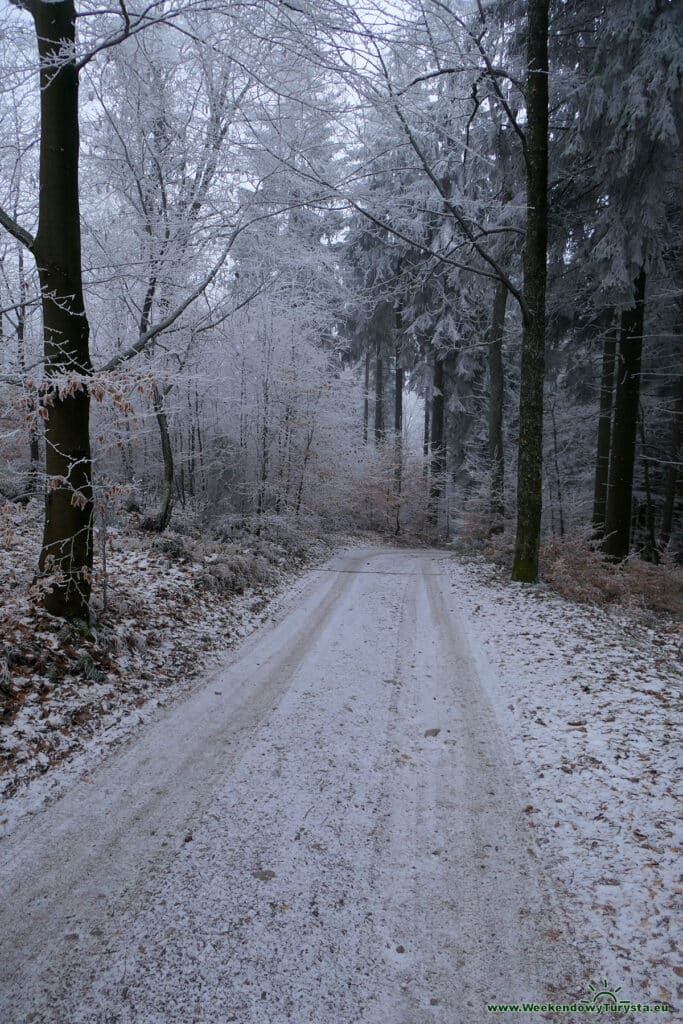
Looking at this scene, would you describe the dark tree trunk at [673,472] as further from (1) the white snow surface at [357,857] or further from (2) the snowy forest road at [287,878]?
(2) the snowy forest road at [287,878]

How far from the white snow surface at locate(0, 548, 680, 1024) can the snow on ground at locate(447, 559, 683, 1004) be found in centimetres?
1

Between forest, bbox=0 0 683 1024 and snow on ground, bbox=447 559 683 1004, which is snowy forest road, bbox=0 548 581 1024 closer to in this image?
forest, bbox=0 0 683 1024

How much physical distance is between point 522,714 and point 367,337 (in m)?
20.2

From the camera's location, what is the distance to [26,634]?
4.43m

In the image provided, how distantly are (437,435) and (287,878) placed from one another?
18.0 metres

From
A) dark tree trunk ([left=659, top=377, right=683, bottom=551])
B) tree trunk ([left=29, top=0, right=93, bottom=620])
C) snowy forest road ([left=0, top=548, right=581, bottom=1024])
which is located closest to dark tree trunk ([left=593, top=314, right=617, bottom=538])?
dark tree trunk ([left=659, top=377, right=683, bottom=551])

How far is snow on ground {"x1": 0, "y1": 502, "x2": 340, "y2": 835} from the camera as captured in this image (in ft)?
11.7

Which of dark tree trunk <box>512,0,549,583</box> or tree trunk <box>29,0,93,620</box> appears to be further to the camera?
dark tree trunk <box>512,0,549,583</box>

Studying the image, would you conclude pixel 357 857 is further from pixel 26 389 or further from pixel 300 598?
pixel 300 598

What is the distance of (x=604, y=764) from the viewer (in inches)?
139

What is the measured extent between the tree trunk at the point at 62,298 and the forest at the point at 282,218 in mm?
26

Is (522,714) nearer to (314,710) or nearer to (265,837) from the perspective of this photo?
(314,710)

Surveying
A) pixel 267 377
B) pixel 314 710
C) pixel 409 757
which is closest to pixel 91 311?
pixel 267 377

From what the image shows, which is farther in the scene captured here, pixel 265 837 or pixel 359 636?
pixel 359 636
